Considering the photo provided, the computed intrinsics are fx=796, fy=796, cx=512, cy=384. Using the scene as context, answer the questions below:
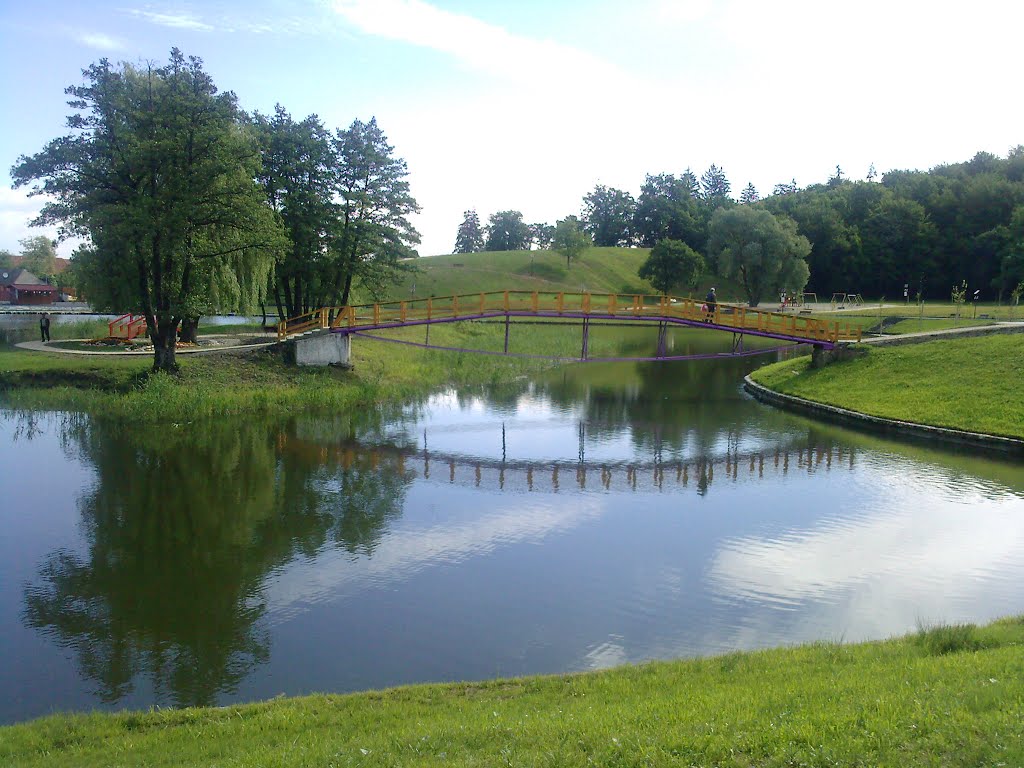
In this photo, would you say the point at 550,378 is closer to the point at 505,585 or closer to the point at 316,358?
the point at 316,358

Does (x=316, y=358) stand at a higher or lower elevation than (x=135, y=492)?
higher

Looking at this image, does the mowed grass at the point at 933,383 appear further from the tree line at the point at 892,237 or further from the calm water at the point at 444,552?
the tree line at the point at 892,237

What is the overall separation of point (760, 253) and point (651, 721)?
271 feet

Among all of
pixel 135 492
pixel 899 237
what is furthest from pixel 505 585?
pixel 899 237

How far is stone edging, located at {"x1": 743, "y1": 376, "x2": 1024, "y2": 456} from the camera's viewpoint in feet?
82.5

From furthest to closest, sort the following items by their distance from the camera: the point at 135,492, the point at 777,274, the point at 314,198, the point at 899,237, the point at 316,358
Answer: the point at 899,237 → the point at 777,274 → the point at 314,198 → the point at 316,358 → the point at 135,492

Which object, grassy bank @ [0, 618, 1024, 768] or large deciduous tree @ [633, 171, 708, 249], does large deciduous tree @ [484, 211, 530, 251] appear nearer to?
large deciduous tree @ [633, 171, 708, 249]

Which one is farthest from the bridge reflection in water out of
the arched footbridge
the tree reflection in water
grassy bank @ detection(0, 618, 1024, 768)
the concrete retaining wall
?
grassy bank @ detection(0, 618, 1024, 768)

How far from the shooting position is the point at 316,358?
37.0 meters

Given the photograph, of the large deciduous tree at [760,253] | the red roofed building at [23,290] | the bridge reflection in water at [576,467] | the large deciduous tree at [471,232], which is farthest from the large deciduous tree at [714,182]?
the bridge reflection in water at [576,467]

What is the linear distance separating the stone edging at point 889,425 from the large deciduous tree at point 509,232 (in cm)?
11191

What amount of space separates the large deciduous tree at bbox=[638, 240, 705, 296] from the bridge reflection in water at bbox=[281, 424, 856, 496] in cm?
7520

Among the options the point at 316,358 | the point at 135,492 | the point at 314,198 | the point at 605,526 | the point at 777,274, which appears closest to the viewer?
the point at 605,526

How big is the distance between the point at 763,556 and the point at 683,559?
1.59m
